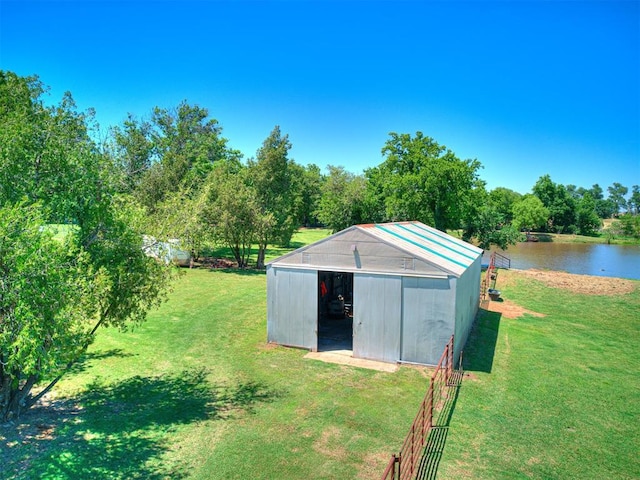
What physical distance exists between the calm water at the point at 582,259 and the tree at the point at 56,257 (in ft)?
110

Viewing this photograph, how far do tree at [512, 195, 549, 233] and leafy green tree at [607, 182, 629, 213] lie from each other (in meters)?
107

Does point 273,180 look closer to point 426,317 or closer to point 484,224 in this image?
point 484,224

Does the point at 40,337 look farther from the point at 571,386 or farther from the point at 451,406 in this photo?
the point at 571,386

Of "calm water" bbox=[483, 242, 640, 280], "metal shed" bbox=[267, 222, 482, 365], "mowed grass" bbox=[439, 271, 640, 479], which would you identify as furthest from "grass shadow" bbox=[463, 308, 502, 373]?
"calm water" bbox=[483, 242, 640, 280]

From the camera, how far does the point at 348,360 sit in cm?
1172

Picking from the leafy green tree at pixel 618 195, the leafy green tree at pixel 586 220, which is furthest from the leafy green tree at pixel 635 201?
the leafy green tree at pixel 586 220

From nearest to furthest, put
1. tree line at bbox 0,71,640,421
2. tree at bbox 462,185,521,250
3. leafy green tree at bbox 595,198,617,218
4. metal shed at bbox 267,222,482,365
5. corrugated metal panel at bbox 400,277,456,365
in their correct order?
tree line at bbox 0,71,640,421 → corrugated metal panel at bbox 400,277,456,365 → metal shed at bbox 267,222,482,365 → tree at bbox 462,185,521,250 → leafy green tree at bbox 595,198,617,218

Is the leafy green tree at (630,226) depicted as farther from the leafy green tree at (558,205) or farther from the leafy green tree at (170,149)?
the leafy green tree at (170,149)

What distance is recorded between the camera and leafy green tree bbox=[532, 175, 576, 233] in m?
68.1

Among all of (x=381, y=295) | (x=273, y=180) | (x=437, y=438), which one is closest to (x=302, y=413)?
(x=437, y=438)

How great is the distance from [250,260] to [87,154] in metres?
23.9

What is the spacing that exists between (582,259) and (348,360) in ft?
131

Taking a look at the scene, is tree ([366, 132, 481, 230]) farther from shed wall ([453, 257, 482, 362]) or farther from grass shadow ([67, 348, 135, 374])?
grass shadow ([67, 348, 135, 374])

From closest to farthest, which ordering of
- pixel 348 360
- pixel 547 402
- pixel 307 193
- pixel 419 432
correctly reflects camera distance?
pixel 419 432
pixel 547 402
pixel 348 360
pixel 307 193
